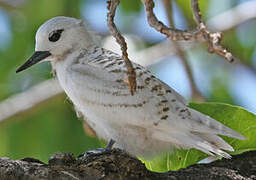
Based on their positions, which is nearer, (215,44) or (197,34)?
(215,44)

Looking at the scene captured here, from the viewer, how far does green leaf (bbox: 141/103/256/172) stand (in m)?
3.56

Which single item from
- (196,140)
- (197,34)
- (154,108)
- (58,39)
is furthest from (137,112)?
(197,34)

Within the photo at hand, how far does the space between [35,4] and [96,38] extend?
1986mm

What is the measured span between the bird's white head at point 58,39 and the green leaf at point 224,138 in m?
1.06

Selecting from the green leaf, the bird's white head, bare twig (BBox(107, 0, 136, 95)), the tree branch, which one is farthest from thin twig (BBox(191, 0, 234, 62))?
the bird's white head

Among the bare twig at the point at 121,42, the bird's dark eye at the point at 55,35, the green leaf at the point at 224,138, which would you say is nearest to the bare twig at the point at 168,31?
the bare twig at the point at 121,42

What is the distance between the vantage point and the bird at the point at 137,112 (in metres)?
3.38

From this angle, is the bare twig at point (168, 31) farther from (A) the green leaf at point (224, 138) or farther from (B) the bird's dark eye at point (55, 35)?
(B) the bird's dark eye at point (55, 35)

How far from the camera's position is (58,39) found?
4.00 meters

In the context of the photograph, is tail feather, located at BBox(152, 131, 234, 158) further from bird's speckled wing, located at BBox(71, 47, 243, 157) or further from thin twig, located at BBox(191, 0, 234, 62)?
thin twig, located at BBox(191, 0, 234, 62)

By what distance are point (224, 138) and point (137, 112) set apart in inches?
27.1

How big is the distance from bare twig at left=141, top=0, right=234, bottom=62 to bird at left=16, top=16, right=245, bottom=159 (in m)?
1.07

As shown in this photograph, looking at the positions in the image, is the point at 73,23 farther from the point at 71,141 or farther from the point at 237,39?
the point at 237,39

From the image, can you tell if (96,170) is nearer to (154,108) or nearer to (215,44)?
(154,108)
